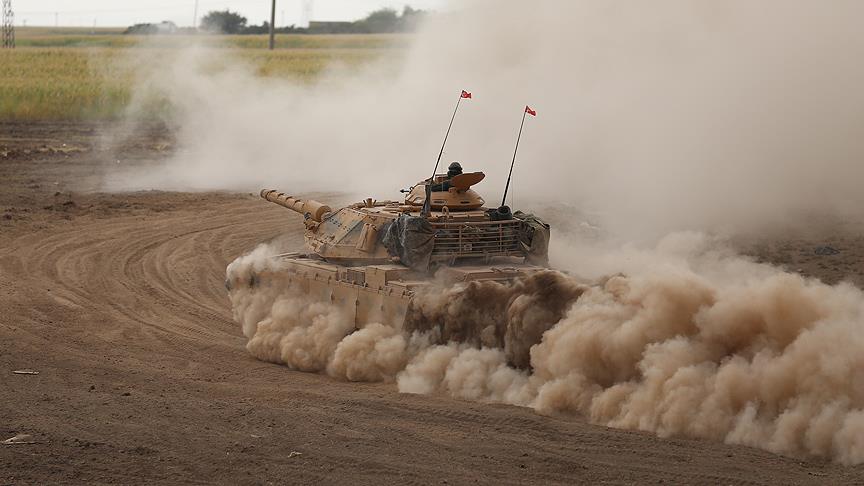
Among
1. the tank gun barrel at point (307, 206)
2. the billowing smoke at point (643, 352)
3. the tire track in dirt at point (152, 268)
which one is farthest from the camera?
the tire track in dirt at point (152, 268)

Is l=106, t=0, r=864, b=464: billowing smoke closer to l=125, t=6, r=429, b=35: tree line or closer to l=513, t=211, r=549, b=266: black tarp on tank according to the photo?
l=513, t=211, r=549, b=266: black tarp on tank

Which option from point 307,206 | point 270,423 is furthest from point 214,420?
point 307,206

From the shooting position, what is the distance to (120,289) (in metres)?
25.8

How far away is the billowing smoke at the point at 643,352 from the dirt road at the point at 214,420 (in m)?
0.36

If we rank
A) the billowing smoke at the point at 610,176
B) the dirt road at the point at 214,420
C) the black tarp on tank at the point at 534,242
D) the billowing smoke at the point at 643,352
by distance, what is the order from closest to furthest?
the dirt road at the point at 214,420
the billowing smoke at the point at 643,352
the billowing smoke at the point at 610,176
the black tarp on tank at the point at 534,242

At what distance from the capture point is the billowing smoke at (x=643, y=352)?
47.8 ft

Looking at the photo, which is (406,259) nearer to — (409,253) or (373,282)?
(409,253)

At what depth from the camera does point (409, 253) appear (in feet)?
64.7

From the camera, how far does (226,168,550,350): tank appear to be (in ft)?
64.2

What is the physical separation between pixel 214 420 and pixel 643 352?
500 centimetres

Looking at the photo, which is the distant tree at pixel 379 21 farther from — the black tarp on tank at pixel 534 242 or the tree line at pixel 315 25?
the black tarp on tank at pixel 534 242

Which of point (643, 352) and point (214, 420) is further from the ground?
point (643, 352)

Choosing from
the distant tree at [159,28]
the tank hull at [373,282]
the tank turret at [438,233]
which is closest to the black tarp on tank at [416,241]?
the tank turret at [438,233]

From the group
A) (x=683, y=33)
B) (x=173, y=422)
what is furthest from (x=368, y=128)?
(x=173, y=422)
